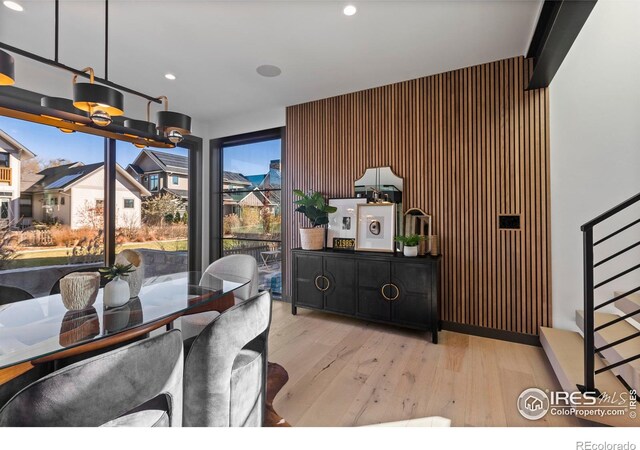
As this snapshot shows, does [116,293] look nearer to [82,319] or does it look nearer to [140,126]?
[82,319]

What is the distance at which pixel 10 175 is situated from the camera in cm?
302

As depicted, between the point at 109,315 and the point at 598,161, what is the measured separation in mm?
3855

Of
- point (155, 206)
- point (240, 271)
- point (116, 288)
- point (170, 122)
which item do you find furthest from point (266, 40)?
point (155, 206)

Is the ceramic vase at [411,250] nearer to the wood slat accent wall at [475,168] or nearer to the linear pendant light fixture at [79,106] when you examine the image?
the wood slat accent wall at [475,168]

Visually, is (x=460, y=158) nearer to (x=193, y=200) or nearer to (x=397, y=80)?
(x=397, y=80)

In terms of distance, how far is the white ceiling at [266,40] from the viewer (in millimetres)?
2193

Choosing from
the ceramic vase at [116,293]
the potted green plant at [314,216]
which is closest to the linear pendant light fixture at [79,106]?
the ceramic vase at [116,293]

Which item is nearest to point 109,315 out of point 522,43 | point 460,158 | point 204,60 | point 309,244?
point 309,244

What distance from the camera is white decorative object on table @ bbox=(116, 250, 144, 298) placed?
186 centimetres

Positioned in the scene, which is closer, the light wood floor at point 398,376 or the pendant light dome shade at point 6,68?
the pendant light dome shade at point 6,68

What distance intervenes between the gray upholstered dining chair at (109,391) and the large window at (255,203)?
11.3 feet

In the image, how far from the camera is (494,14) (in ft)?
7.37

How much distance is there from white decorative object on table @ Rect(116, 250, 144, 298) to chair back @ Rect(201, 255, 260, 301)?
68cm

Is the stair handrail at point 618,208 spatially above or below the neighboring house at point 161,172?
below
